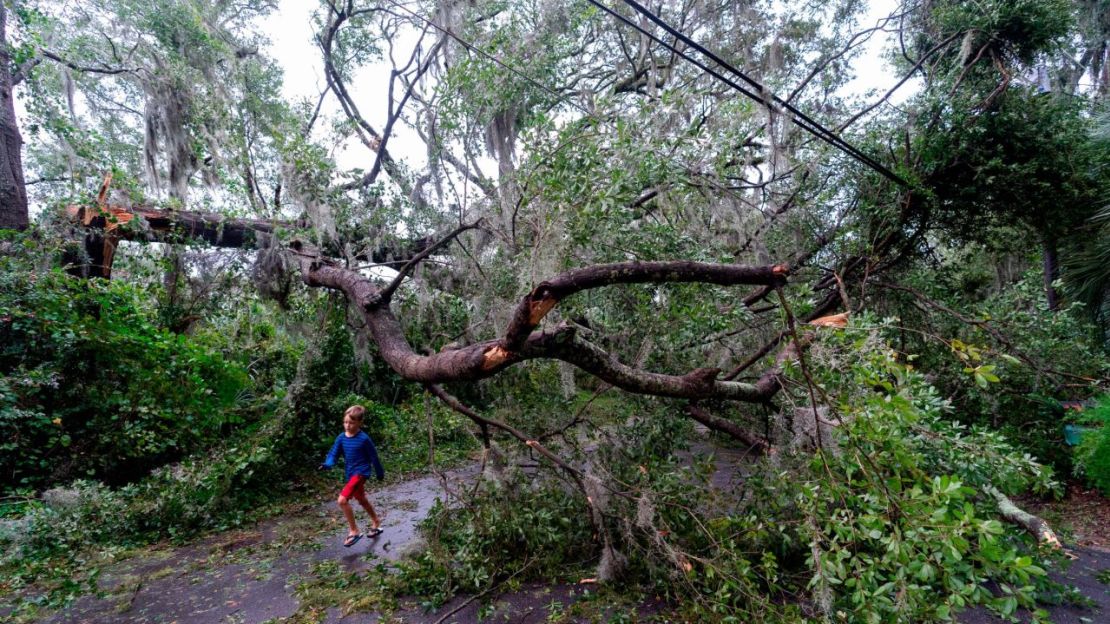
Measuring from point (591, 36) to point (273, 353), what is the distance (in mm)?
8027

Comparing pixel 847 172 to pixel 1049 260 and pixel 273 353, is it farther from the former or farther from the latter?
pixel 273 353

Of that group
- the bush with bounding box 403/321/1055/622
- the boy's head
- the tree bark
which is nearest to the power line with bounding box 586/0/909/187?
the tree bark

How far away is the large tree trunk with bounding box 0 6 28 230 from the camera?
21.8ft

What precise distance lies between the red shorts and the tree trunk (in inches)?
302

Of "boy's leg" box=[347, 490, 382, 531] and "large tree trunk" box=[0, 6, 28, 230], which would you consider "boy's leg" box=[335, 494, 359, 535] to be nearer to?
"boy's leg" box=[347, 490, 382, 531]

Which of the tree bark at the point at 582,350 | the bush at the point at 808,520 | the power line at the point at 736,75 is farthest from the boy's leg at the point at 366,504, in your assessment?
the power line at the point at 736,75

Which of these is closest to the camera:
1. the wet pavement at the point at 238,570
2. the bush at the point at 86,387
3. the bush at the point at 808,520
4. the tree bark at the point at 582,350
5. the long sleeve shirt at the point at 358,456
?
the bush at the point at 808,520

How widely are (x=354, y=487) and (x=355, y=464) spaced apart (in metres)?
0.21

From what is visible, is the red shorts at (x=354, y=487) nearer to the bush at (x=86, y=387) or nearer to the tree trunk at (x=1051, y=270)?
the bush at (x=86, y=387)

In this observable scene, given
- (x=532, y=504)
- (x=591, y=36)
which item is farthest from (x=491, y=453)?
(x=591, y=36)

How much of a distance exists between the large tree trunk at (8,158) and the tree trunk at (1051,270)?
1212 cm

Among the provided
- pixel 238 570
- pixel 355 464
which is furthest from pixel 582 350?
pixel 238 570

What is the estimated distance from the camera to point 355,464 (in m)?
5.06

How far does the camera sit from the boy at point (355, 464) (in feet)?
16.3
